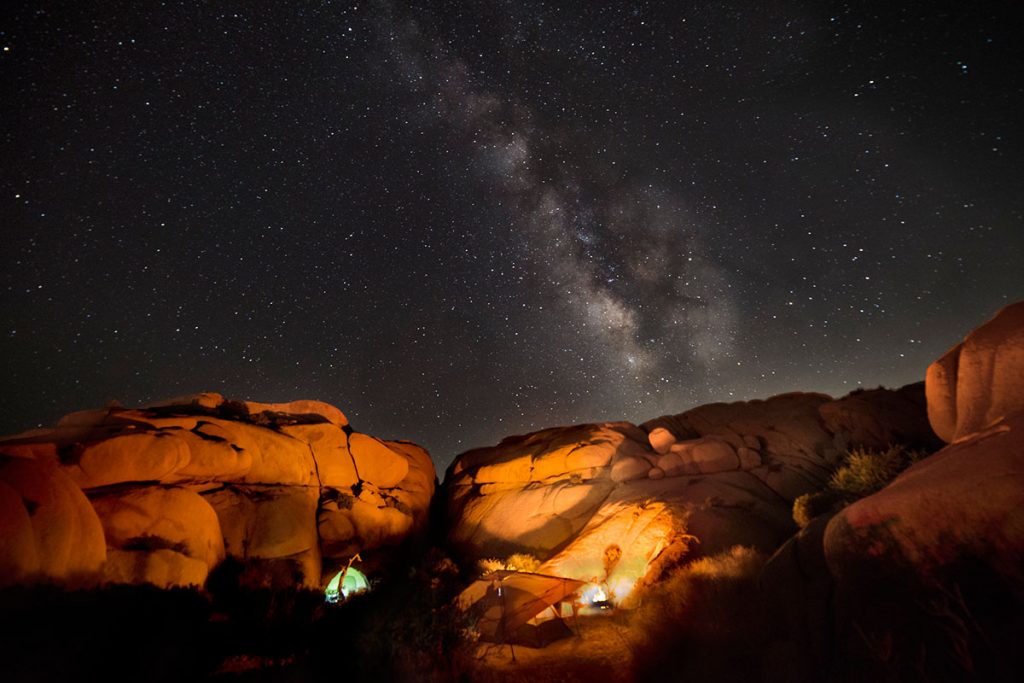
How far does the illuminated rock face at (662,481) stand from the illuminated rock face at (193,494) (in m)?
5.63

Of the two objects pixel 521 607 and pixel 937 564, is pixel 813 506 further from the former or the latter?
pixel 521 607

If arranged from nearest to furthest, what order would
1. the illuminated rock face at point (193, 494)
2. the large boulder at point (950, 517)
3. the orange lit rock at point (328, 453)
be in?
the large boulder at point (950, 517) → the illuminated rock face at point (193, 494) → the orange lit rock at point (328, 453)

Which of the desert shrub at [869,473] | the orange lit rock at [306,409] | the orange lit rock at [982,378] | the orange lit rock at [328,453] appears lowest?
the desert shrub at [869,473]

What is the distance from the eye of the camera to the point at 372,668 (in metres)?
12.9

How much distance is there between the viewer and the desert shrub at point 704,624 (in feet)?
26.3

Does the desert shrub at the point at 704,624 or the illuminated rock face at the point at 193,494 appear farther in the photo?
the illuminated rock face at the point at 193,494

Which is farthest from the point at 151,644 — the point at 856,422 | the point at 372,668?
the point at 856,422

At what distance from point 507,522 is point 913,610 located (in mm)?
17065

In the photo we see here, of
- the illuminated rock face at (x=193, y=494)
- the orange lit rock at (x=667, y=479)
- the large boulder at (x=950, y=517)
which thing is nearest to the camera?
the large boulder at (x=950, y=517)

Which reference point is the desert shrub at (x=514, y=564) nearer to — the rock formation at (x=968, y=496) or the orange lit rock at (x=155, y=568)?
the orange lit rock at (x=155, y=568)

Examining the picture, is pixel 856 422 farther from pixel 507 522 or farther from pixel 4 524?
pixel 4 524

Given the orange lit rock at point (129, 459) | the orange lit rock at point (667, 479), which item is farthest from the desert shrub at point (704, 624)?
the orange lit rock at point (129, 459)

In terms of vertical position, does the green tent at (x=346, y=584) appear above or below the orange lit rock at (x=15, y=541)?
below

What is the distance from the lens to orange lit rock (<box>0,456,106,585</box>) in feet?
30.3
